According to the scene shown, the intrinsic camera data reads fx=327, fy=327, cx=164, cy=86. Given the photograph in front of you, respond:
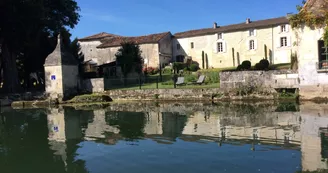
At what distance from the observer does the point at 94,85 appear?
90.2ft

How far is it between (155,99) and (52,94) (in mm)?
8672

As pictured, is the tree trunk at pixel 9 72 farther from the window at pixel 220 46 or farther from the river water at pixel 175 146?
the window at pixel 220 46

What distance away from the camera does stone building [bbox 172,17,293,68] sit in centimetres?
4484

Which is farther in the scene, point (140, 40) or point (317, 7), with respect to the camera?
point (140, 40)

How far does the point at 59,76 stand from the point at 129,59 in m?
9.33

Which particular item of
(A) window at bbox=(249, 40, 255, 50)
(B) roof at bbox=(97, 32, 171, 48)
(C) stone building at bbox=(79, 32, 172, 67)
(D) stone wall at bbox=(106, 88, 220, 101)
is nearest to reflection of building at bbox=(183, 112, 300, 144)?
(D) stone wall at bbox=(106, 88, 220, 101)

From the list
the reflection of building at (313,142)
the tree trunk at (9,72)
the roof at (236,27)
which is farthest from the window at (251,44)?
the reflection of building at (313,142)

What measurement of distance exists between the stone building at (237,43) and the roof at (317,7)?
2501 cm

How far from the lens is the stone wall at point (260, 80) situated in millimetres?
20281

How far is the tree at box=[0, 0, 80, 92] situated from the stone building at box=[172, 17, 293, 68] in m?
19.6

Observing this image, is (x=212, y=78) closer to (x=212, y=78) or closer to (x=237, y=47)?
(x=212, y=78)

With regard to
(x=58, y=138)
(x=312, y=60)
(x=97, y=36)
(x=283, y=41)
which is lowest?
(x=58, y=138)

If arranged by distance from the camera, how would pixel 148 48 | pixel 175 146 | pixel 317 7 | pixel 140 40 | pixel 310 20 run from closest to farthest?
pixel 175 146 → pixel 310 20 → pixel 317 7 → pixel 148 48 → pixel 140 40

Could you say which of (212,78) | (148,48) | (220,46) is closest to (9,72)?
(212,78)
